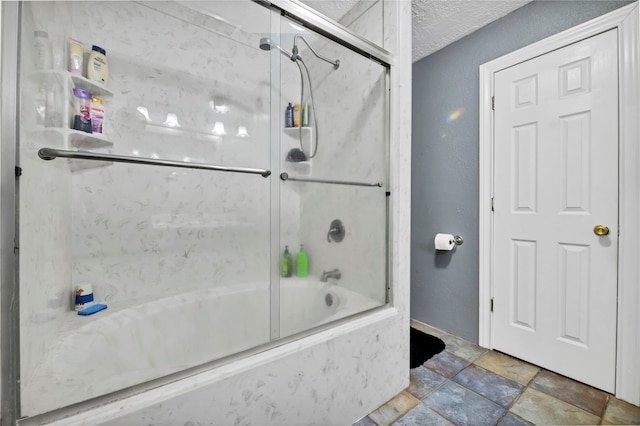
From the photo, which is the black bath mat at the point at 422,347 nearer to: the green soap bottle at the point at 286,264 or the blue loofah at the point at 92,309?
the green soap bottle at the point at 286,264

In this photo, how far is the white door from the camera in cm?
132

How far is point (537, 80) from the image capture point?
60.7 inches

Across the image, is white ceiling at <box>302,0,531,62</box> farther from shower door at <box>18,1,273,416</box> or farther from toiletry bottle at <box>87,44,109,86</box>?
toiletry bottle at <box>87,44,109,86</box>

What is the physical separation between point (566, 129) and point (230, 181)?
1908mm

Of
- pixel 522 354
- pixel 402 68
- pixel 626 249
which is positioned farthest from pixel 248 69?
pixel 522 354

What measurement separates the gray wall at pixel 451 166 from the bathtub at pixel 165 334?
92cm

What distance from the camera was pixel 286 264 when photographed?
51.2 inches

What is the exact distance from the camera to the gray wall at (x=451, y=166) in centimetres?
172

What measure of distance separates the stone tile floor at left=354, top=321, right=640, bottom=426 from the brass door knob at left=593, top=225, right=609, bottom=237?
2.60ft

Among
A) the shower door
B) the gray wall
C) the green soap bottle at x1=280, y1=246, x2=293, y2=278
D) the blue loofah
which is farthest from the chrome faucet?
the blue loofah

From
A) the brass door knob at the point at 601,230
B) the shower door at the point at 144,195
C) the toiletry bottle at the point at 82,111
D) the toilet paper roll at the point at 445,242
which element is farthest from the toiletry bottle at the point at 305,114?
the brass door knob at the point at 601,230

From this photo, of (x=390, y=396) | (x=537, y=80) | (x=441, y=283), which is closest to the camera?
(x=390, y=396)

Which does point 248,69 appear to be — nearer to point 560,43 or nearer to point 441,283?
point 560,43

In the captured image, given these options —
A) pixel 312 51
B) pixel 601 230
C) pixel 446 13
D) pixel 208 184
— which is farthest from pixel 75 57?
pixel 601 230
